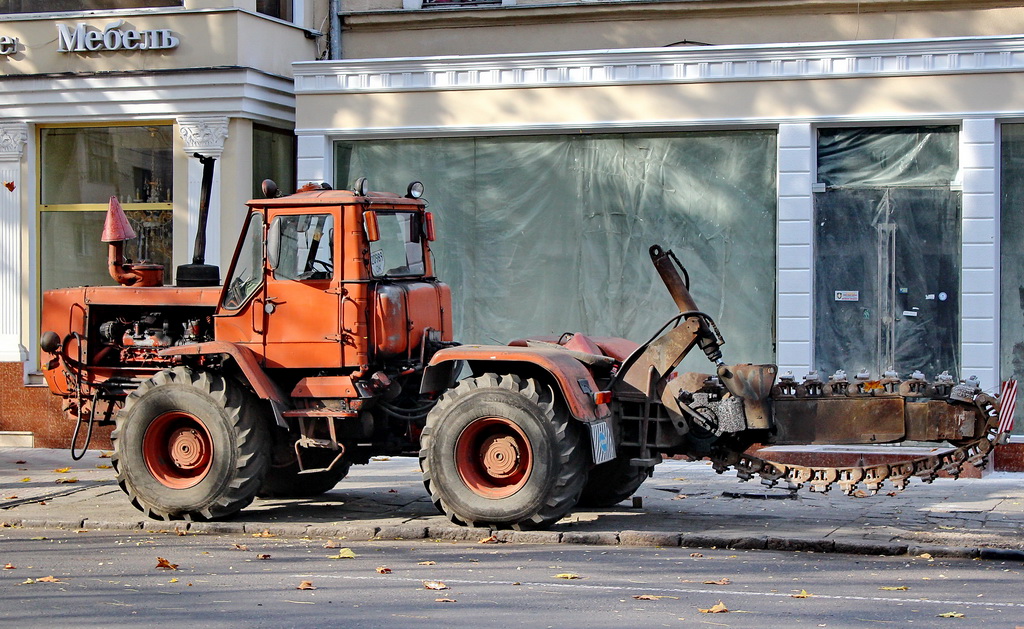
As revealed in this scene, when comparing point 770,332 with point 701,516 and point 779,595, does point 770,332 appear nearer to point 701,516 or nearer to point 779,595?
point 701,516

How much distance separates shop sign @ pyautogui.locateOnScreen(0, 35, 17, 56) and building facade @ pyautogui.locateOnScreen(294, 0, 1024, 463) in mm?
3489

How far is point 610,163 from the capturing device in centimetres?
1544

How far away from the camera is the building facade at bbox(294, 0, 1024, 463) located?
47.2ft

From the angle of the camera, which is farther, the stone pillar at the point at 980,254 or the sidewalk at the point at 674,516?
the stone pillar at the point at 980,254

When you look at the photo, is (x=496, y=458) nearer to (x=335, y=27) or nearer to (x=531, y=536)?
(x=531, y=536)

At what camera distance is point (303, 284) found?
10.7 metres

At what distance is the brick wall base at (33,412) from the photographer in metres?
16.1

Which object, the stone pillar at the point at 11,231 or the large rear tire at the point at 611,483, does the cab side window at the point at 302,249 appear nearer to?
the large rear tire at the point at 611,483

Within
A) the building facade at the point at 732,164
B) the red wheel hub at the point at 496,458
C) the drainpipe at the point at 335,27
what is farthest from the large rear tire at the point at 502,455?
the drainpipe at the point at 335,27

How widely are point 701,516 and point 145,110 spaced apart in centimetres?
853

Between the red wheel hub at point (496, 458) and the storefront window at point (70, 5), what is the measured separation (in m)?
8.21

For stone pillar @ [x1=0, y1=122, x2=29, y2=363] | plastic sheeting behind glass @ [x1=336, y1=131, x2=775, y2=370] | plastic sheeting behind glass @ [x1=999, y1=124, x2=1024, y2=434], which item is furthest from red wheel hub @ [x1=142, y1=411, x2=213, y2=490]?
plastic sheeting behind glass @ [x1=999, y1=124, x2=1024, y2=434]

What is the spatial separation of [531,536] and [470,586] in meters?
1.84

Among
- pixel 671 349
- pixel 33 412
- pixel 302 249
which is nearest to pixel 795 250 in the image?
pixel 671 349
